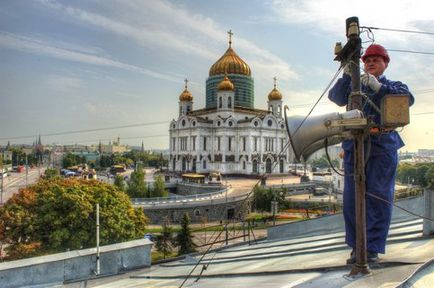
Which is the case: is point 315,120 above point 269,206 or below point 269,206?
above

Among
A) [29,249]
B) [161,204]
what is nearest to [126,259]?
[29,249]

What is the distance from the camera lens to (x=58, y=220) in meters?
16.2

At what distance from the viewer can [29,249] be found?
15.4 meters

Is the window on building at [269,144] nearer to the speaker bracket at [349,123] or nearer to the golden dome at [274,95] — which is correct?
the golden dome at [274,95]

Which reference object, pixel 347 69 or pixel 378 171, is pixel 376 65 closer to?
pixel 347 69

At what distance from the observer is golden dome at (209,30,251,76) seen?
62.6 metres

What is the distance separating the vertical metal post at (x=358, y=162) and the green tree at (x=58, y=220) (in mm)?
14632

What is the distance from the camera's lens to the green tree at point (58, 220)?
1595cm

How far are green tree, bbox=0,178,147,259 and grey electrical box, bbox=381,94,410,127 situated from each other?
1514cm

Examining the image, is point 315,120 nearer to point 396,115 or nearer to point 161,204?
point 396,115

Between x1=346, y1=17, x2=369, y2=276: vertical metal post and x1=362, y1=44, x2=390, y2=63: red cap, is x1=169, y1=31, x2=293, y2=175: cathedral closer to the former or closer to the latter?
x1=362, y1=44, x2=390, y2=63: red cap

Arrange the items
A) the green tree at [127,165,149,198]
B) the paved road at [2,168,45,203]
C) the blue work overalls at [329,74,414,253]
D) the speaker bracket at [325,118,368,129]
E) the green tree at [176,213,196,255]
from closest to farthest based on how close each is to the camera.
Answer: the speaker bracket at [325,118,368,129]
the blue work overalls at [329,74,414,253]
the green tree at [176,213,196,255]
the green tree at [127,165,149,198]
the paved road at [2,168,45,203]

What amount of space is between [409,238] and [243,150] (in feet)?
161

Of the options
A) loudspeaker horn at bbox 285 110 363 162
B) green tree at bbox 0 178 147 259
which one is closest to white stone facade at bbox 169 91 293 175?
green tree at bbox 0 178 147 259
